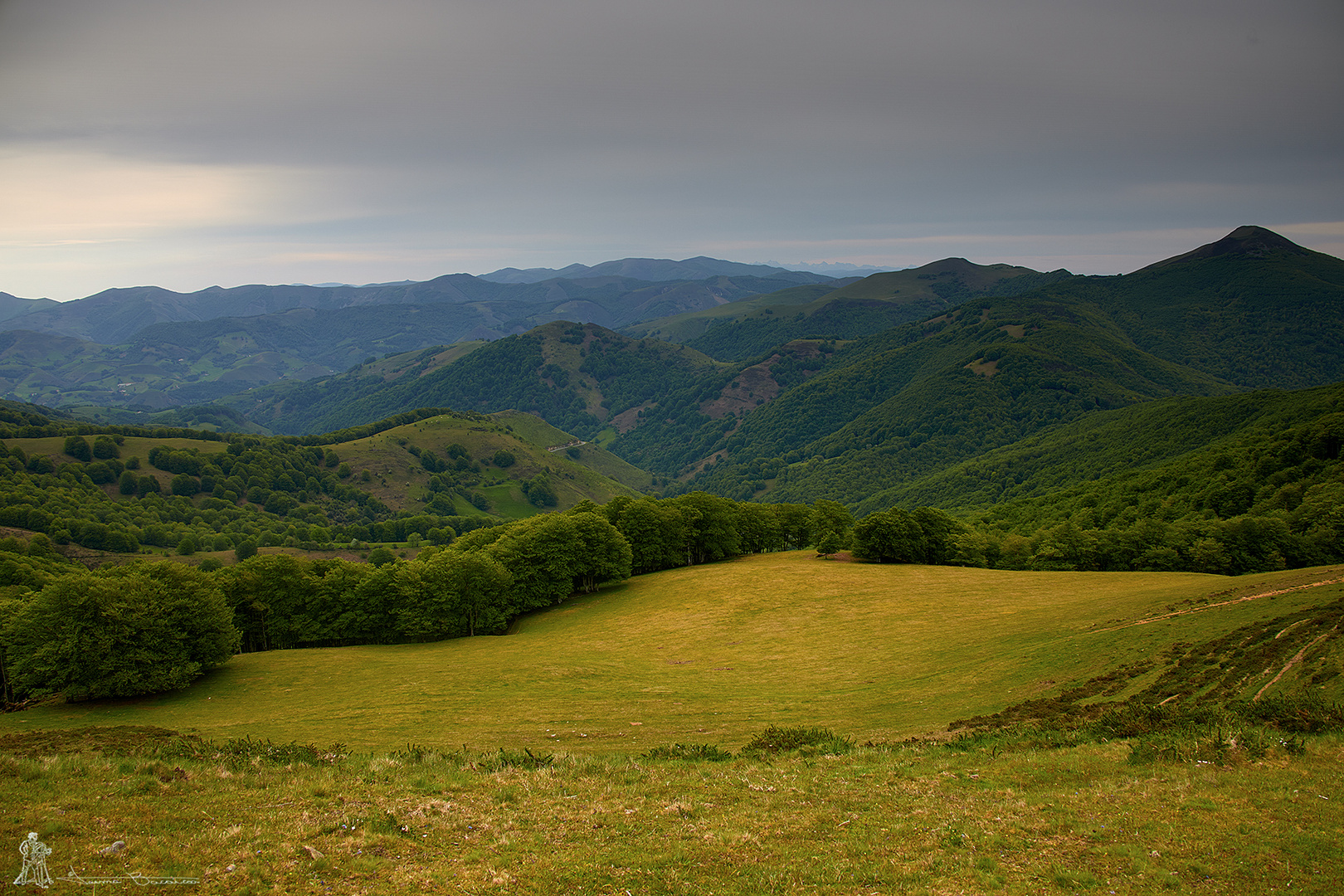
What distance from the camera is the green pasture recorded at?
39000 millimetres

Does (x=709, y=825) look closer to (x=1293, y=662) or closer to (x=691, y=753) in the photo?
(x=691, y=753)

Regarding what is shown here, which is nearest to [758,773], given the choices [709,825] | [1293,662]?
[709,825]

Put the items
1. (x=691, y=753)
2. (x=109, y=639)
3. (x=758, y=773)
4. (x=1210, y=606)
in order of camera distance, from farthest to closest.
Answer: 1. (x=109, y=639)
2. (x=1210, y=606)
3. (x=691, y=753)
4. (x=758, y=773)

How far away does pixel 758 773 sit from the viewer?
2616cm

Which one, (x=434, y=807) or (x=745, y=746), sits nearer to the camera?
(x=434, y=807)

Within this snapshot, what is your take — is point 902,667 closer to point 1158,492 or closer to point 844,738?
point 844,738

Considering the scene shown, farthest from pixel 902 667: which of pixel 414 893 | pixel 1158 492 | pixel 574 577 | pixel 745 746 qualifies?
pixel 1158 492

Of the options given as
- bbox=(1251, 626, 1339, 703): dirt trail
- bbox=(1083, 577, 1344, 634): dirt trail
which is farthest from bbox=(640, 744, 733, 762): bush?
bbox=(1083, 577, 1344, 634): dirt trail

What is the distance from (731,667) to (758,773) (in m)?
31.8

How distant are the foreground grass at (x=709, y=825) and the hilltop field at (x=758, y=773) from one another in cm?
10

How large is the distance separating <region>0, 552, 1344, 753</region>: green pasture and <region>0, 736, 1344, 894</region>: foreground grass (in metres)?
10.2

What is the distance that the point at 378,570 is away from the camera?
3268 inches

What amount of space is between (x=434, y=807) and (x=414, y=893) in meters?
6.23

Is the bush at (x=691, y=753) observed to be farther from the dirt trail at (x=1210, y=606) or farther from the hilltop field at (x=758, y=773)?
the dirt trail at (x=1210, y=606)
